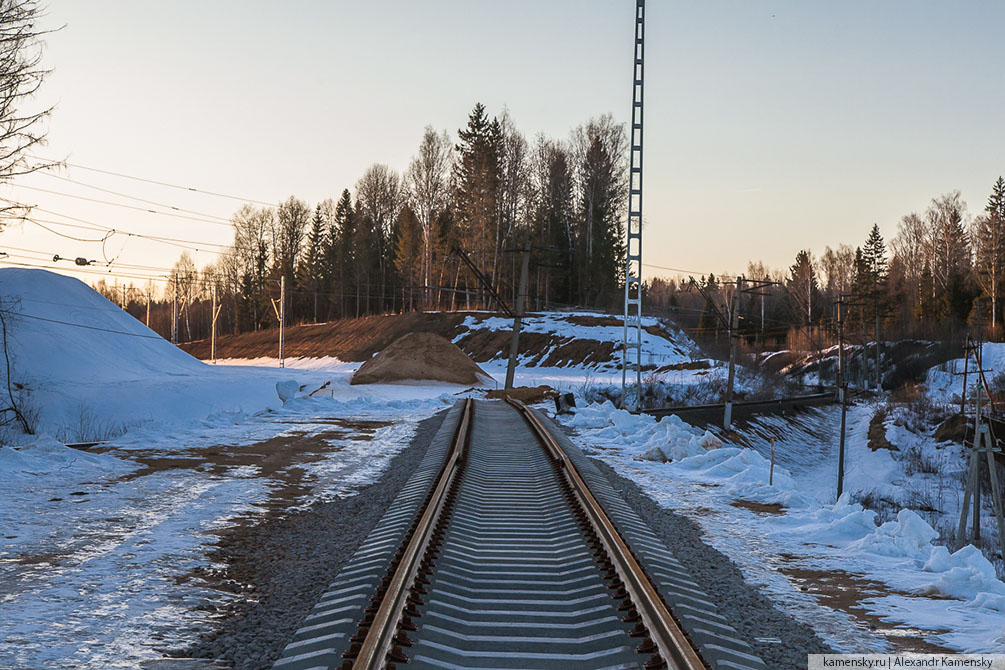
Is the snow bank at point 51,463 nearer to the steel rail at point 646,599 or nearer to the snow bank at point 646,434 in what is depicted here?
the steel rail at point 646,599

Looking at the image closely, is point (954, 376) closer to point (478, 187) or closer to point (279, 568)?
point (478, 187)

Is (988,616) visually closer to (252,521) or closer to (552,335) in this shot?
(252,521)

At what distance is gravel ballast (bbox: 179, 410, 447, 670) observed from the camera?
16.2 feet

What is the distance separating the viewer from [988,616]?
5.63 metres

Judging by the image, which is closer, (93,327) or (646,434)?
(646,434)

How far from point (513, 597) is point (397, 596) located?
3.46ft

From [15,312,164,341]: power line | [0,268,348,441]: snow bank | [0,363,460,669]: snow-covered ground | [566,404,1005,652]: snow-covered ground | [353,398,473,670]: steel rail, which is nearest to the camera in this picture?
[353,398,473,670]: steel rail

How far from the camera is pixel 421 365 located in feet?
132

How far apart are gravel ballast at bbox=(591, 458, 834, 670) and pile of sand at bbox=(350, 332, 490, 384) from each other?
3088 cm

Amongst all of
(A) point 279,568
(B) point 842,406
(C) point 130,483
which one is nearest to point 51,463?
(C) point 130,483

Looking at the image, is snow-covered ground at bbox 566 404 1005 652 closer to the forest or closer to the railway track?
the railway track

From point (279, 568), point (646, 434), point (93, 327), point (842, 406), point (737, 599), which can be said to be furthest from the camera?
point (842, 406)

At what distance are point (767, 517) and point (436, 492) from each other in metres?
4.21

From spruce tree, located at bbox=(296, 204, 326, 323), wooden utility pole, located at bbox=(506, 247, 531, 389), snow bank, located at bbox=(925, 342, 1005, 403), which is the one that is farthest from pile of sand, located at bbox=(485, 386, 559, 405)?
spruce tree, located at bbox=(296, 204, 326, 323)
